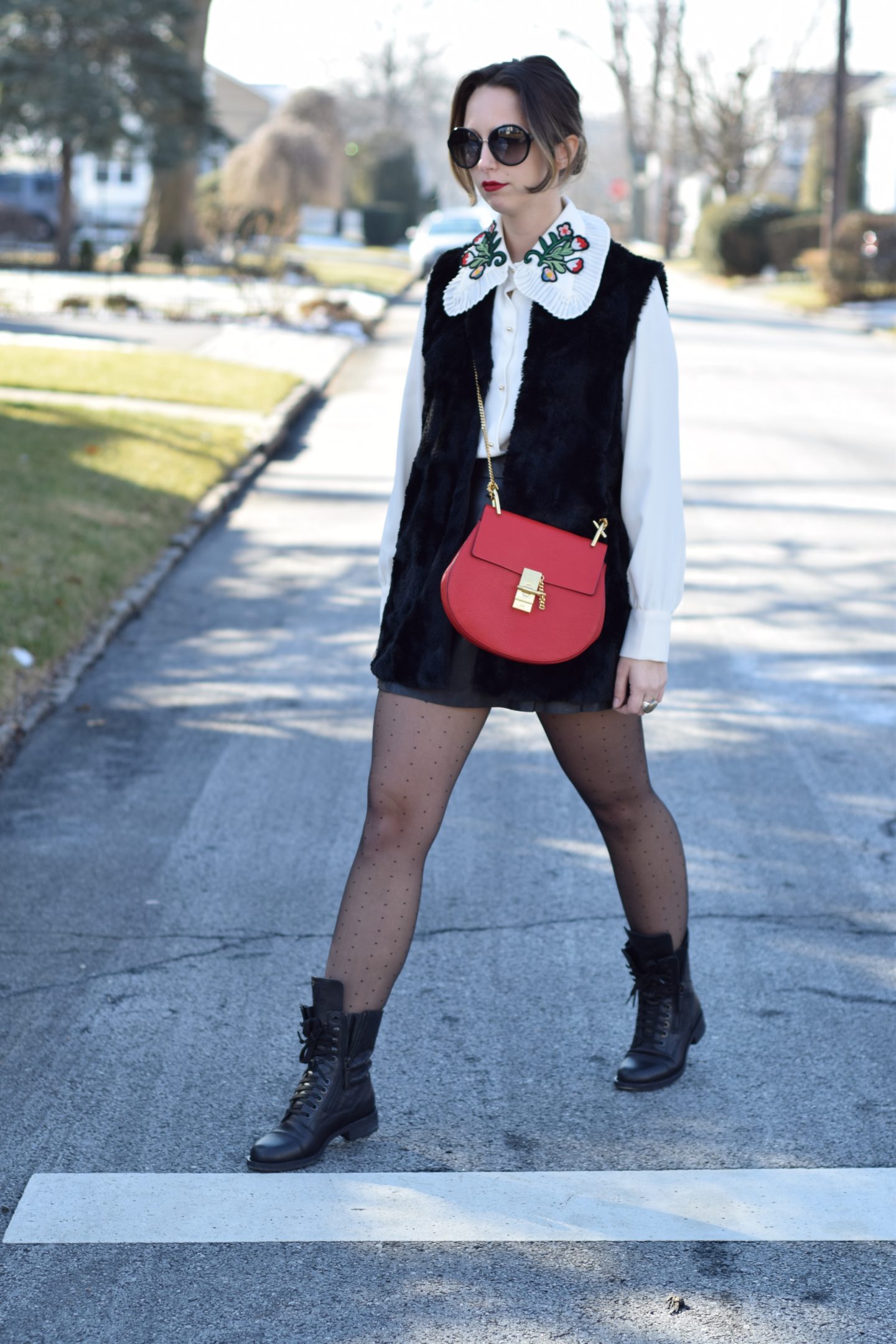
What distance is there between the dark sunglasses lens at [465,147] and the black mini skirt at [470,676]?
1.80ft

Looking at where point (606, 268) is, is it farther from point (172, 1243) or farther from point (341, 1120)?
point (172, 1243)

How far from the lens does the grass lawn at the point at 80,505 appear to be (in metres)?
7.27

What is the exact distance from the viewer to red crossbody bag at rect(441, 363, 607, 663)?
118 inches

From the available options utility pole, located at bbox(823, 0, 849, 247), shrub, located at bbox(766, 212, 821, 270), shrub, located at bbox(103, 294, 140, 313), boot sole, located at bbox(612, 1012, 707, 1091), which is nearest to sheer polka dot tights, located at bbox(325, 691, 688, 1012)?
boot sole, located at bbox(612, 1012, 707, 1091)

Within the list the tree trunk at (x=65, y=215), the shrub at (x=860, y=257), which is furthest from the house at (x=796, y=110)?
the tree trunk at (x=65, y=215)

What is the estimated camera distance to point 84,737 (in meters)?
6.14

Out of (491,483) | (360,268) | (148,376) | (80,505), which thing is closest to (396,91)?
(360,268)

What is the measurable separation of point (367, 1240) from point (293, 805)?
256 cm

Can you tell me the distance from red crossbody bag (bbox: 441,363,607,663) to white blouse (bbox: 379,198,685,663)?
0.30 ft

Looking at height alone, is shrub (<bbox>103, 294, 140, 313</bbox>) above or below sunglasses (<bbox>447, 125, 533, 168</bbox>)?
above

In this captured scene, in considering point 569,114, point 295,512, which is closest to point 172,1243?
point 569,114

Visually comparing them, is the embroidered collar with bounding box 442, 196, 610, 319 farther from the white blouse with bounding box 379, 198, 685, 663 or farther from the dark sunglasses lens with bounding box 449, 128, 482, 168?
the dark sunglasses lens with bounding box 449, 128, 482, 168

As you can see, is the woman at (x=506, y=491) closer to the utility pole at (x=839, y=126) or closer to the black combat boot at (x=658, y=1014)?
the black combat boot at (x=658, y=1014)

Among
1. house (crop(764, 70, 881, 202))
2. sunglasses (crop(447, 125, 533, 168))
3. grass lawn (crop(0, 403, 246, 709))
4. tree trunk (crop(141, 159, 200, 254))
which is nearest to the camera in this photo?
sunglasses (crop(447, 125, 533, 168))
